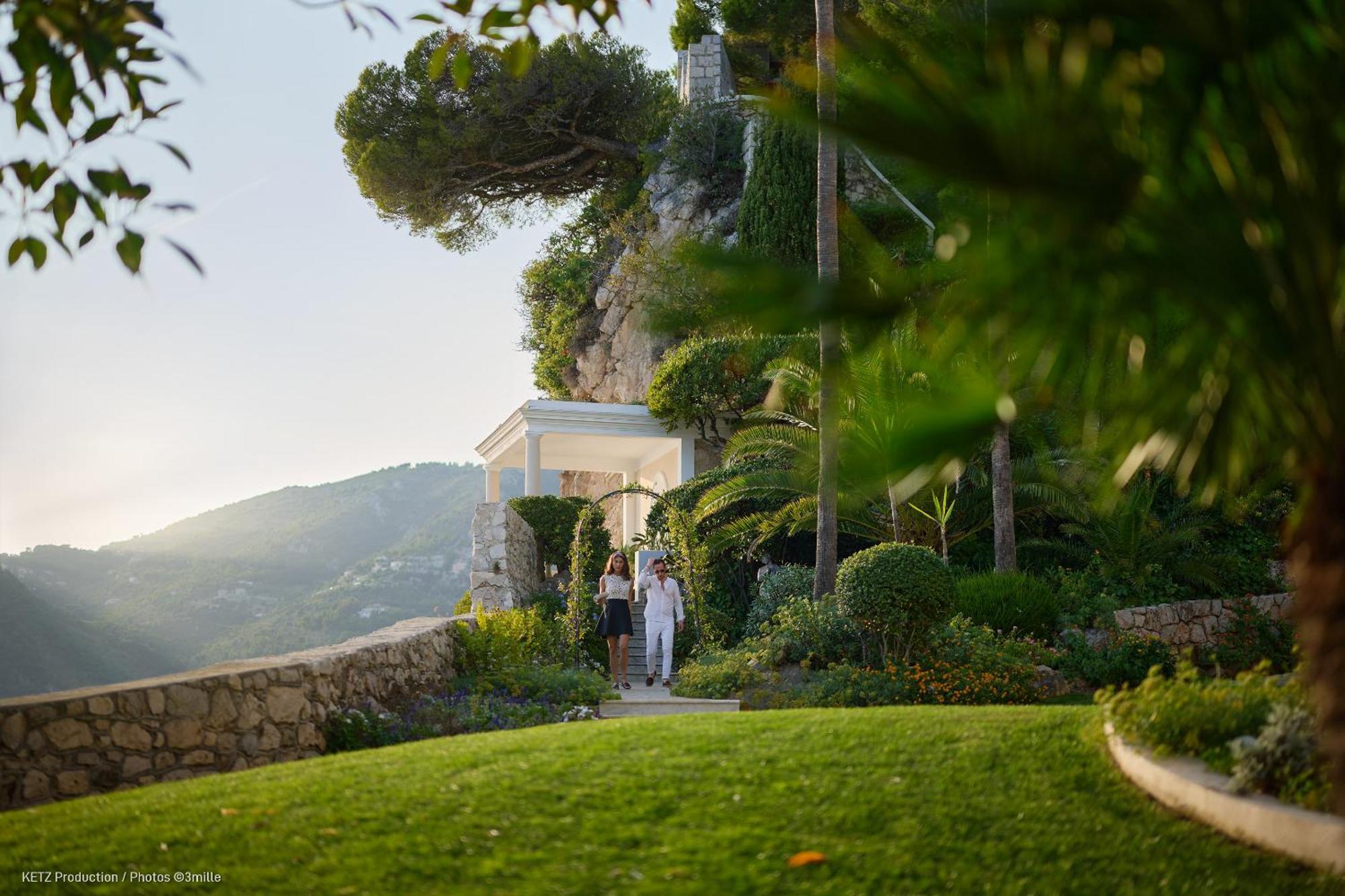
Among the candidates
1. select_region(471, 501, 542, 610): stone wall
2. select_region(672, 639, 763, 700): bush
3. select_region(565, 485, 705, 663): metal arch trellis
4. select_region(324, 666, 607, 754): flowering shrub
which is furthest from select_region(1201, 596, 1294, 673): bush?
select_region(471, 501, 542, 610): stone wall

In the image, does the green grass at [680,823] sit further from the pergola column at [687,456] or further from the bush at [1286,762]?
the pergola column at [687,456]

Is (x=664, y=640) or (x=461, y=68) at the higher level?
(x=461, y=68)

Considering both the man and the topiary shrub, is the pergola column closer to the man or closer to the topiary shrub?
the man

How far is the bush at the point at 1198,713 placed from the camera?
497 centimetres

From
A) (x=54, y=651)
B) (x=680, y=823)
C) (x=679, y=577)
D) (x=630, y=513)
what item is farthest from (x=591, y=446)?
(x=680, y=823)

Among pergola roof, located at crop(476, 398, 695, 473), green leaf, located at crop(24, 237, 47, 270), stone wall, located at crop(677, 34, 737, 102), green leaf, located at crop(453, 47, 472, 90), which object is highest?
stone wall, located at crop(677, 34, 737, 102)

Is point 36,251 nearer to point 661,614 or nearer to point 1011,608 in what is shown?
point 661,614

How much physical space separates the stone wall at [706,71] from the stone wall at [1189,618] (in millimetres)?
19725

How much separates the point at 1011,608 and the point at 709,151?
59.3ft

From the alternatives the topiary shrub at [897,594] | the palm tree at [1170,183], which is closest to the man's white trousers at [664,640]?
the topiary shrub at [897,594]

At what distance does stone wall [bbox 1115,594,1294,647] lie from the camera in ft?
43.2

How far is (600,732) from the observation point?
6.04m

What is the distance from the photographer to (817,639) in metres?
11.7

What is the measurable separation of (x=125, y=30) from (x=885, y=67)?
257cm
